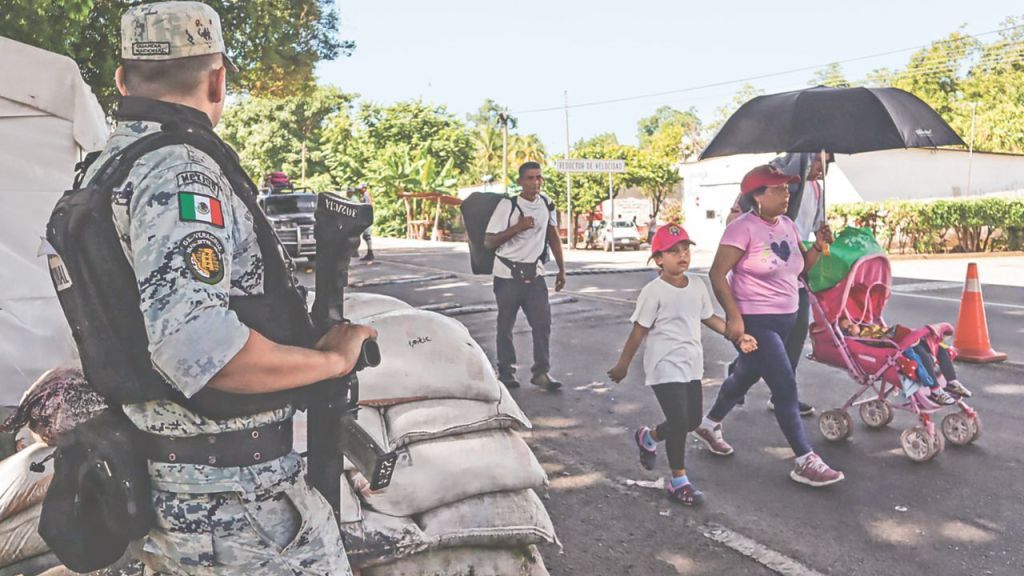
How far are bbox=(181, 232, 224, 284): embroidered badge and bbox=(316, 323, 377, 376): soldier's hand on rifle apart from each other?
26cm

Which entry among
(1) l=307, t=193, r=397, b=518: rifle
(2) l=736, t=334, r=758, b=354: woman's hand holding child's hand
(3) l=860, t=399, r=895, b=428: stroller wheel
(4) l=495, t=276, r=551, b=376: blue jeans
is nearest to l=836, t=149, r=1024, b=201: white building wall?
(4) l=495, t=276, r=551, b=376: blue jeans

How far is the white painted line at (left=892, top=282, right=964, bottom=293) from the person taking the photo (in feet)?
40.9

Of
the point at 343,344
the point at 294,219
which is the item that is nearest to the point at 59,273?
the point at 343,344

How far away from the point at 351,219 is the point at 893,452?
4.12 metres

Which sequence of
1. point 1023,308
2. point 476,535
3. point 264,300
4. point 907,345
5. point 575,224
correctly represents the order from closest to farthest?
point 264,300 < point 476,535 < point 907,345 < point 1023,308 < point 575,224

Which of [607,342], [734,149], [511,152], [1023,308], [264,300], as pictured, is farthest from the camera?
[511,152]

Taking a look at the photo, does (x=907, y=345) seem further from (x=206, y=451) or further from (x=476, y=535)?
(x=206, y=451)

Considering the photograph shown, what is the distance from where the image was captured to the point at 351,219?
5.53 feet

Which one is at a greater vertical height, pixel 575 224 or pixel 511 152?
pixel 511 152

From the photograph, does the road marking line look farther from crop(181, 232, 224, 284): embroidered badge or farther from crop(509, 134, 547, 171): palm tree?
crop(509, 134, 547, 171): palm tree

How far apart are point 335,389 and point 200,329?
0.40 meters

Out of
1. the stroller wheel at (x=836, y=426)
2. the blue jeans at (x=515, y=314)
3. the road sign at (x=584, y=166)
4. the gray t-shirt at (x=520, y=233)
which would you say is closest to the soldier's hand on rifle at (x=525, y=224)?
the gray t-shirt at (x=520, y=233)

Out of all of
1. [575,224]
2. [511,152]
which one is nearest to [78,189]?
[575,224]

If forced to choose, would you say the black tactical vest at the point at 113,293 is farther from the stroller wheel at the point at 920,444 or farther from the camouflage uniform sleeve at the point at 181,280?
the stroller wheel at the point at 920,444
